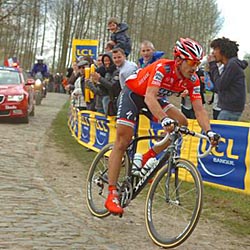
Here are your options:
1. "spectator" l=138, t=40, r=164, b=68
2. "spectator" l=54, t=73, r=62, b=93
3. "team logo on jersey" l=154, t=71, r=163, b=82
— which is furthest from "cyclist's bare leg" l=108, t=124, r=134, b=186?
"spectator" l=54, t=73, r=62, b=93

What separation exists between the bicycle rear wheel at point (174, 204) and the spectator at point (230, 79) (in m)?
3.57

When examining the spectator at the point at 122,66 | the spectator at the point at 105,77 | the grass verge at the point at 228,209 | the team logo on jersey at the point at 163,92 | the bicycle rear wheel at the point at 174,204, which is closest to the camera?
the bicycle rear wheel at the point at 174,204

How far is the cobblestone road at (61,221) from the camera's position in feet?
16.4

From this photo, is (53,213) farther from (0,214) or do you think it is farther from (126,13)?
(126,13)

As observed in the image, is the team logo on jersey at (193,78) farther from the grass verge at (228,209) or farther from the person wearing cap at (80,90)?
the person wearing cap at (80,90)

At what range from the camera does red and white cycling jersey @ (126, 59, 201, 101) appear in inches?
206

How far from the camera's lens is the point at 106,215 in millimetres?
5961

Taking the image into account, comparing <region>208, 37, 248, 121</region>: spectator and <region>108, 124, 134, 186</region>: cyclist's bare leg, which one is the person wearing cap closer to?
<region>208, 37, 248, 121</region>: spectator

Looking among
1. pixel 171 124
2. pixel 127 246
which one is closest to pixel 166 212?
pixel 127 246

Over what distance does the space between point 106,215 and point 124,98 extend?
4.31 feet

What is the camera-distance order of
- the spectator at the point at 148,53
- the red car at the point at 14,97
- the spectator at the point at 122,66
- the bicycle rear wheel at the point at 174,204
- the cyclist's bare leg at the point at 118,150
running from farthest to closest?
the red car at the point at 14,97 → the spectator at the point at 148,53 → the spectator at the point at 122,66 → the cyclist's bare leg at the point at 118,150 → the bicycle rear wheel at the point at 174,204

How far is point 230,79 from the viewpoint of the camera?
8.34 meters

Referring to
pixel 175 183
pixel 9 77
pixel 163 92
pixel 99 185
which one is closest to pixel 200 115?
pixel 163 92

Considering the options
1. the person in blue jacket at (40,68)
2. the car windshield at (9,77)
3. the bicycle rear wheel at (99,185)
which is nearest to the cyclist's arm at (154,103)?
the bicycle rear wheel at (99,185)
